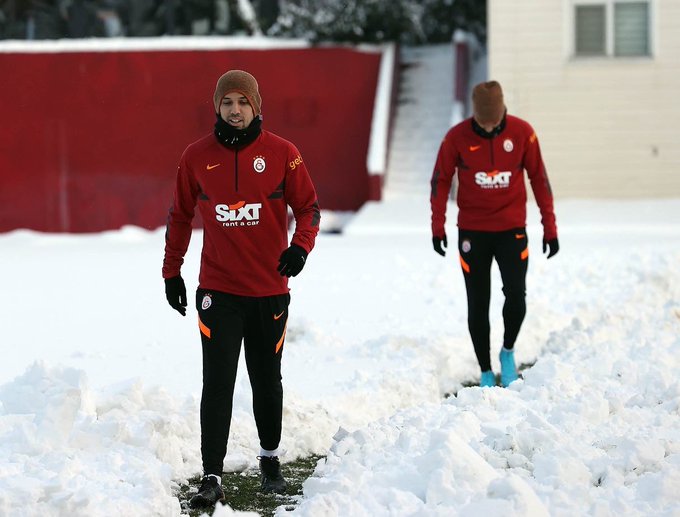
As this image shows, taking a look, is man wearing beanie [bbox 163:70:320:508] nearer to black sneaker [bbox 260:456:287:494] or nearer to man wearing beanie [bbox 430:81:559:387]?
black sneaker [bbox 260:456:287:494]

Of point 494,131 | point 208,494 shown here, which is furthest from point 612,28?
point 208,494

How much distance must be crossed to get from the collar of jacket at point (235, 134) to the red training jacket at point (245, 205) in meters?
0.02

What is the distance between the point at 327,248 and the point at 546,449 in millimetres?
9986

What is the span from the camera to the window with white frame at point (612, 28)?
61.2ft

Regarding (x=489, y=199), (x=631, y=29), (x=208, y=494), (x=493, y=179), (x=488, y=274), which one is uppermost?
(x=631, y=29)

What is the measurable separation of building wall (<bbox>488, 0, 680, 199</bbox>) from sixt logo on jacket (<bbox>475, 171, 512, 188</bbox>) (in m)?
10.7

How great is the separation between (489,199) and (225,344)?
9.30 feet

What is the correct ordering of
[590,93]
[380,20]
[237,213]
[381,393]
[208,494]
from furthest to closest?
[380,20], [590,93], [381,393], [237,213], [208,494]

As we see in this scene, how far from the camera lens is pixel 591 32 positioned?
18797 millimetres

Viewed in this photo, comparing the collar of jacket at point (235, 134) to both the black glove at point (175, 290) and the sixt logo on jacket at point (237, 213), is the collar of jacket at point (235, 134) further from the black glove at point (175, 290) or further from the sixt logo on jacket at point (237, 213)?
the black glove at point (175, 290)

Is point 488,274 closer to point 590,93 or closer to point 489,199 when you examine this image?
point 489,199

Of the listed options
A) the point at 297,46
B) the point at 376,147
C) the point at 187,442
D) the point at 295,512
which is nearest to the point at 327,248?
the point at 376,147

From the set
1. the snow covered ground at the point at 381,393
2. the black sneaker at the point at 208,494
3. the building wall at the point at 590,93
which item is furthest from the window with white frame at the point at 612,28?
the black sneaker at the point at 208,494

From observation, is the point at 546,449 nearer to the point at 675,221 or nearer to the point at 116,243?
the point at 675,221
